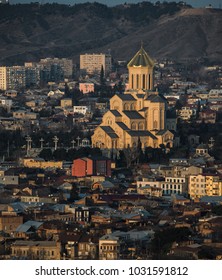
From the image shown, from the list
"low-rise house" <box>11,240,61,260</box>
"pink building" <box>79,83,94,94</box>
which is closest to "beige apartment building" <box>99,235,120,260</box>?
"low-rise house" <box>11,240,61,260</box>

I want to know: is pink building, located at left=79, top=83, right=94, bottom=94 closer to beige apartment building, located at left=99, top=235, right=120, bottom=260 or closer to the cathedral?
the cathedral

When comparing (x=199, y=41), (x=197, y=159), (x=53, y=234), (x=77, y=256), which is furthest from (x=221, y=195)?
(x=199, y=41)

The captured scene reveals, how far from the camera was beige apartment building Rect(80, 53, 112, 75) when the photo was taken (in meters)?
57.6

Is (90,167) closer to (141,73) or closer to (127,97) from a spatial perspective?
(127,97)

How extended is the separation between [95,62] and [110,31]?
8673mm

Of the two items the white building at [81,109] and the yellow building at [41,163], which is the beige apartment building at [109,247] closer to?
the yellow building at [41,163]

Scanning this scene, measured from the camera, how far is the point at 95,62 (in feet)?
193

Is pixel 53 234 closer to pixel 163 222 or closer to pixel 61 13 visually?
pixel 163 222

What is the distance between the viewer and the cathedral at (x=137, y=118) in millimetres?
30906

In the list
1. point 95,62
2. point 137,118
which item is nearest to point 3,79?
point 95,62

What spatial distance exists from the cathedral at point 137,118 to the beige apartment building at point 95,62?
23407 mm

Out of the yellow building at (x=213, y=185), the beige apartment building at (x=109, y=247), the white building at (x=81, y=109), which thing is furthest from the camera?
the white building at (x=81, y=109)

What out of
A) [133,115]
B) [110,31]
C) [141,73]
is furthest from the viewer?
[110,31]

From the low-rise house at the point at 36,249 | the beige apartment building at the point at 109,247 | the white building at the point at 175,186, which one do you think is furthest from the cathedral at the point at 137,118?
the low-rise house at the point at 36,249
